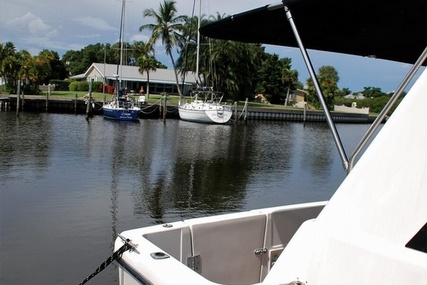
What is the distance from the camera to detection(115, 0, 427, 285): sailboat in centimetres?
224

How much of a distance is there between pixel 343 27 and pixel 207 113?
3991 centimetres

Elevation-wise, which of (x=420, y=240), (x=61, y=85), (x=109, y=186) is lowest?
(x=109, y=186)

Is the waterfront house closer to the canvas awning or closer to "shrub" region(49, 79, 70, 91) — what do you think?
"shrub" region(49, 79, 70, 91)

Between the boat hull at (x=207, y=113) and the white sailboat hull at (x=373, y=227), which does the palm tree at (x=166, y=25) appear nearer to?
the boat hull at (x=207, y=113)

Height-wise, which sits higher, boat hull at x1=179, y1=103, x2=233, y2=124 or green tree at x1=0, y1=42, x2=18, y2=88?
green tree at x1=0, y1=42, x2=18, y2=88

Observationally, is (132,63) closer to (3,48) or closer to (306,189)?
(3,48)

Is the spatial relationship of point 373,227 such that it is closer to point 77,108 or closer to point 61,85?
point 77,108

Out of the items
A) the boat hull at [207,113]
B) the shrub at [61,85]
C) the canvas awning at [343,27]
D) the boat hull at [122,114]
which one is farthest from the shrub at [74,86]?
the canvas awning at [343,27]

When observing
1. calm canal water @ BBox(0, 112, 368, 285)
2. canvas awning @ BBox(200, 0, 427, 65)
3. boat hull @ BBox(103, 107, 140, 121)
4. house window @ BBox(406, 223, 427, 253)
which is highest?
canvas awning @ BBox(200, 0, 427, 65)

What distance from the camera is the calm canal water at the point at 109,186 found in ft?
27.7

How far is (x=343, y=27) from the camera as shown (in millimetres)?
3980

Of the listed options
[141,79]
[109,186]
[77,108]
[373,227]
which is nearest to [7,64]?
[77,108]

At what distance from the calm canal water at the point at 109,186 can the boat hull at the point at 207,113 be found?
14128 mm

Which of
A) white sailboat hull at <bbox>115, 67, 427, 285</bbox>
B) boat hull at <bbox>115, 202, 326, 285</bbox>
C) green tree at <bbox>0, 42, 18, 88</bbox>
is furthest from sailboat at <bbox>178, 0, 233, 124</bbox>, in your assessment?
white sailboat hull at <bbox>115, 67, 427, 285</bbox>
